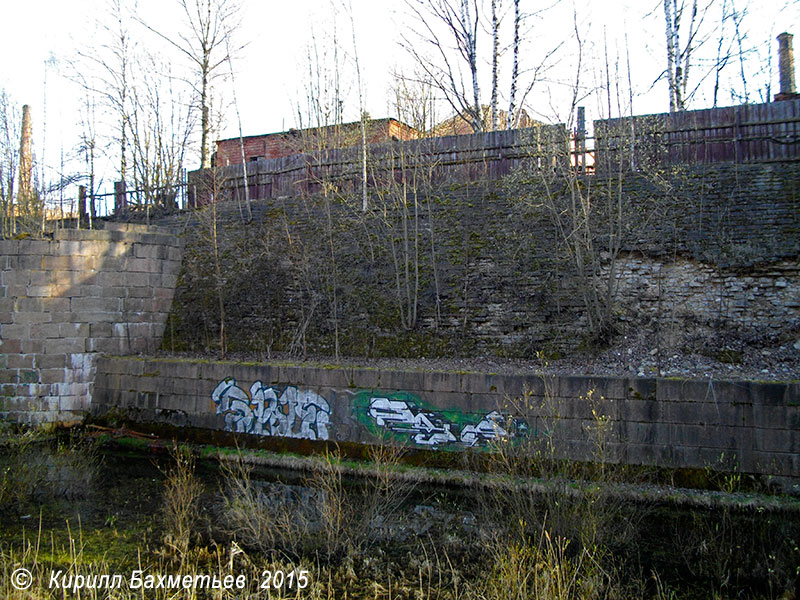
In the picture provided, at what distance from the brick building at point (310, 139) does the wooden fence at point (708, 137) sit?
5.67 meters

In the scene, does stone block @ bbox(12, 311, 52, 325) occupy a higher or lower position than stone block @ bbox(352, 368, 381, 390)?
higher

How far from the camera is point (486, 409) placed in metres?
9.59

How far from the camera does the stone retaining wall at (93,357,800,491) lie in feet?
26.9

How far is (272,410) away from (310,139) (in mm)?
13633

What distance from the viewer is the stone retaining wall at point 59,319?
1320cm

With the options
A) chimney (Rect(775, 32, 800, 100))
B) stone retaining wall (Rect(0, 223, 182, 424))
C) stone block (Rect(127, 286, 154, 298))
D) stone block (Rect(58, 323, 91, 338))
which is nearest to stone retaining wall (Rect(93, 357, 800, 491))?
stone retaining wall (Rect(0, 223, 182, 424))

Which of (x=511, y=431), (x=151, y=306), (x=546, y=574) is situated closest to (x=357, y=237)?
(x=151, y=306)

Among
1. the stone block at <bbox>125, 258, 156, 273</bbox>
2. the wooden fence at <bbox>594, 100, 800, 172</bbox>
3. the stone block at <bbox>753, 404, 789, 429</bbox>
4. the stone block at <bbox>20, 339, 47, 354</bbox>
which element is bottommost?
the stone block at <bbox>753, 404, 789, 429</bbox>

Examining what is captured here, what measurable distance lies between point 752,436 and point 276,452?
7.97m

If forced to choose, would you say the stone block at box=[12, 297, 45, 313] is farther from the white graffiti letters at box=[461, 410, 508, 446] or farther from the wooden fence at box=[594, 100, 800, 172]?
the wooden fence at box=[594, 100, 800, 172]

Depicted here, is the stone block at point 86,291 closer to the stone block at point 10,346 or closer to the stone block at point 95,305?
the stone block at point 95,305

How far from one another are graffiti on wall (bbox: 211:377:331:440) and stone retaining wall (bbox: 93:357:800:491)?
20 millimetres

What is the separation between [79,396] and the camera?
1345cm

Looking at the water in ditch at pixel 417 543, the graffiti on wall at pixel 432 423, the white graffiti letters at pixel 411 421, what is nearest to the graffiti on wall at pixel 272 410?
the graffiti on wall at pixel 432 423
